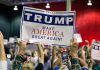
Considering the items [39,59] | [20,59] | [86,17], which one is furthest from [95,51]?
[86,17]

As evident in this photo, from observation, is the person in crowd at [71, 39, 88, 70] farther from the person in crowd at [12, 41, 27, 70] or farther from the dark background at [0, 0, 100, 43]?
the dark background at [0, 0, 100, 43]

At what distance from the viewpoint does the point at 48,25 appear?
2.62m

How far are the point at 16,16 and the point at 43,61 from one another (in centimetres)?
1094

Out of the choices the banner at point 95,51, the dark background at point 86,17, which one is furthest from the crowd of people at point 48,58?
the dark background at point 86,17

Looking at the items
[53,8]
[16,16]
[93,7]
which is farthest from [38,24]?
[16,16]

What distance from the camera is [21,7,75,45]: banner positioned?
8.20 feet

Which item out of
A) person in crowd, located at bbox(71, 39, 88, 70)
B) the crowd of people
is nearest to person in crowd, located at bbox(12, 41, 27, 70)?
the crowd of people

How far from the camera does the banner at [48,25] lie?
8.20 ft

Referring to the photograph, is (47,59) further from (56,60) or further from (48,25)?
(48,25)

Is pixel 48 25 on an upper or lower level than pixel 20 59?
upper

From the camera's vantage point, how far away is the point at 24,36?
2416mm

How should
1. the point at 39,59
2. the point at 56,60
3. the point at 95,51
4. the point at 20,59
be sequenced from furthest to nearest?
1. the point at 95,51
2. the point at 56,60
3. the point at 39,59
4. the point at 20,59

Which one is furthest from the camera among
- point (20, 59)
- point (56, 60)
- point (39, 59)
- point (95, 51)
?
point (95, 51)

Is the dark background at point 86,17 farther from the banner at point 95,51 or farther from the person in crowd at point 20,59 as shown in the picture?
the person in crowd at point 20,59
